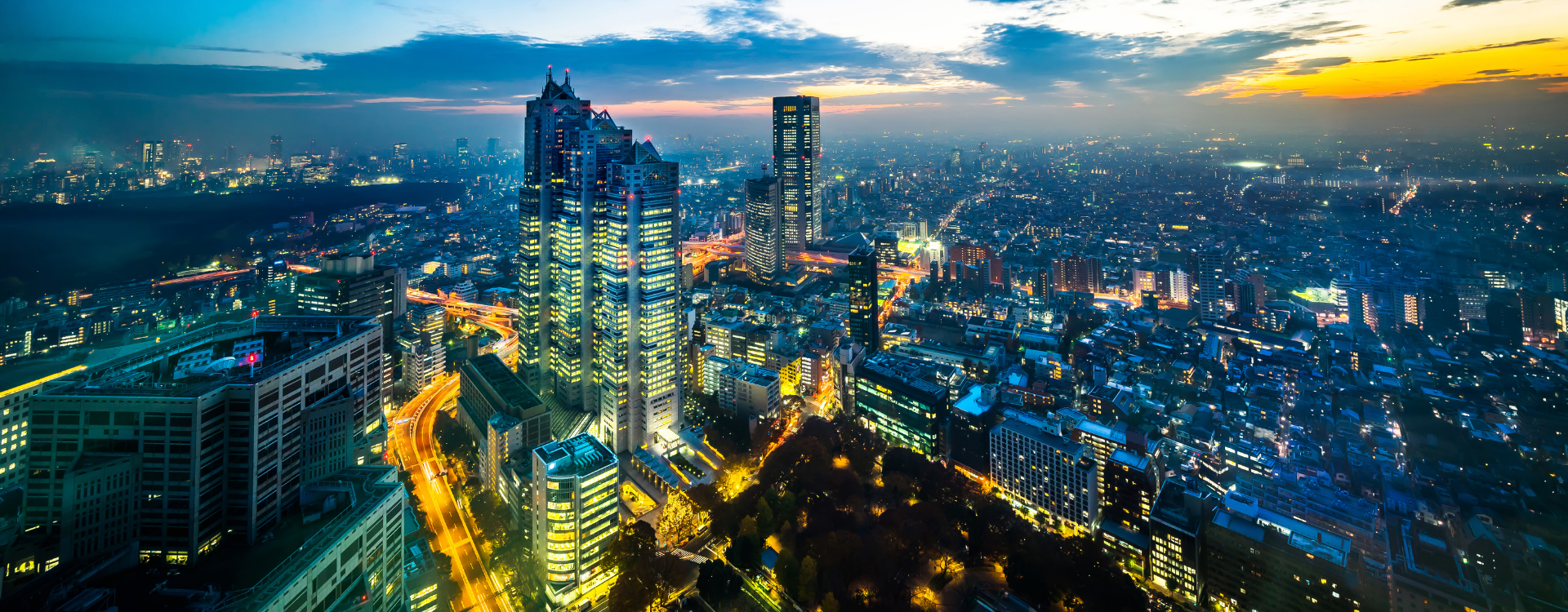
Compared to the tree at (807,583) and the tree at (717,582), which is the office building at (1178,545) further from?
the tree at (717,582)

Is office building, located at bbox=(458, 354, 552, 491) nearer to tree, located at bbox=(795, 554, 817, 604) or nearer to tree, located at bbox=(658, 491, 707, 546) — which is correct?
tree, located at bbox=(658, 491, 707, 546)

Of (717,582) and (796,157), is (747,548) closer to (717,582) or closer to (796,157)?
(717,582)

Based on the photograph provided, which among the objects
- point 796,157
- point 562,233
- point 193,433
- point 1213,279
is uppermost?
point 796,157

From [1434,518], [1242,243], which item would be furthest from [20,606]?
[1242,243]

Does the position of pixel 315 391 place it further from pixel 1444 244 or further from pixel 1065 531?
pixel 1444 244

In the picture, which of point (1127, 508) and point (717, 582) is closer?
point (717, 582)

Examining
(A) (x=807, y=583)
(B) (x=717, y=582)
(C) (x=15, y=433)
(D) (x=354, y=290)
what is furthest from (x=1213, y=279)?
(C) (x=15, y=433)

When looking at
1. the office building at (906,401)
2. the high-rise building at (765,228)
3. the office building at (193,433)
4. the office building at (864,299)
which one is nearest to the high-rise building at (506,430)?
the office building at (193,433)
